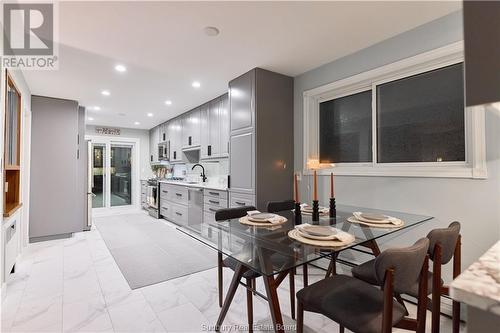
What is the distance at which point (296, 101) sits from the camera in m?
3.29

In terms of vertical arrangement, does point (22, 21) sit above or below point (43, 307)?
above

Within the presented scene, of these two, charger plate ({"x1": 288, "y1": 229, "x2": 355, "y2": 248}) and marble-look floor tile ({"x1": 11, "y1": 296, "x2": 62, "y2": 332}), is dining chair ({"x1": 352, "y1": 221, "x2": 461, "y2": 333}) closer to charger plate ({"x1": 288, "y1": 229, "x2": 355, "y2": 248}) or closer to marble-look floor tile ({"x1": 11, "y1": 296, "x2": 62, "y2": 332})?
charger plate ({"x1": 288, "y1": 229, "x2": 355, "y2": 248})

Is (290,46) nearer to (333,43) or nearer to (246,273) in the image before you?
(333,43)

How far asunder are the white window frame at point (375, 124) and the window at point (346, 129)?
0.21ft

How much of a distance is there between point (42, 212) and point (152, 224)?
1.85m

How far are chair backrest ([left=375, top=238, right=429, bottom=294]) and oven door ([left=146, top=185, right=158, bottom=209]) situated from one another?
5580mm

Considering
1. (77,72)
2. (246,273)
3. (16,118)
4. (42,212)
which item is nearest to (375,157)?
(246,273)

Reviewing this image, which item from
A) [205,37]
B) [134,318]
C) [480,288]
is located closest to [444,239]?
[480,288]

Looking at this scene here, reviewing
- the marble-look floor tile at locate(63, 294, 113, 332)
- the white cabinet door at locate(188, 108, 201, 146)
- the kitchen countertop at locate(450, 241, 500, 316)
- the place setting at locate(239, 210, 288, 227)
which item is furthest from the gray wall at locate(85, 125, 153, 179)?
the kitchen countertop at locate(450, 241, 500, 316)

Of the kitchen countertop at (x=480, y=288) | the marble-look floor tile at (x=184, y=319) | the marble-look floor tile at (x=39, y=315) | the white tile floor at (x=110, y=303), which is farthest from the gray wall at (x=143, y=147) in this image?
the kitchen countertop at (x=480, y=288)

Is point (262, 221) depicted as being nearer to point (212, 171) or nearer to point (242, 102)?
point (242, 102)

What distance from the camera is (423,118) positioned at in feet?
7.46

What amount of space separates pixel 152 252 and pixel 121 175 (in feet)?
15.1

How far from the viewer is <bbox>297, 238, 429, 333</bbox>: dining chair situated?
1055 millimetres
